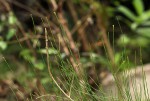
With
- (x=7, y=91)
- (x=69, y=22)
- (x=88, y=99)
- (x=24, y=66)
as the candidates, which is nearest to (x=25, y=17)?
(x=69, y=22)

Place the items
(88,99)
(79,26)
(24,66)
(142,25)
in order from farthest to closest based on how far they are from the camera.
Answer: (142,25)
(24,66)
(79,26)
(88,99)

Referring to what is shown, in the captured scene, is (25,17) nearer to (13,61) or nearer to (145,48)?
(13,61)

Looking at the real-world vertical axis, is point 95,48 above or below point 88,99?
below

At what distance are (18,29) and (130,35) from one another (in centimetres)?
145

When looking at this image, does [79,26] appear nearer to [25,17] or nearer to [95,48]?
[95,48]

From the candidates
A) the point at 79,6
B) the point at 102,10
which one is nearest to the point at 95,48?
the point at 102,10

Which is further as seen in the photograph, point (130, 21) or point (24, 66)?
point (130, 21)

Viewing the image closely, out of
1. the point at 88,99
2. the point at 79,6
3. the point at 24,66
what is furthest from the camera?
the point at 79,6

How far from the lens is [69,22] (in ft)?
14.1

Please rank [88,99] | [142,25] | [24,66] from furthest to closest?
[142,25] → [24,66] → [88,99]

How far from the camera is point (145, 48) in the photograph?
422 cm

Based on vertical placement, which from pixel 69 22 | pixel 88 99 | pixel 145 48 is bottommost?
pixel 145 48

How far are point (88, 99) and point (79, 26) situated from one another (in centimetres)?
188

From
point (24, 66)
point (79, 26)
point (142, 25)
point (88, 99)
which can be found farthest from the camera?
point (142, 25)
